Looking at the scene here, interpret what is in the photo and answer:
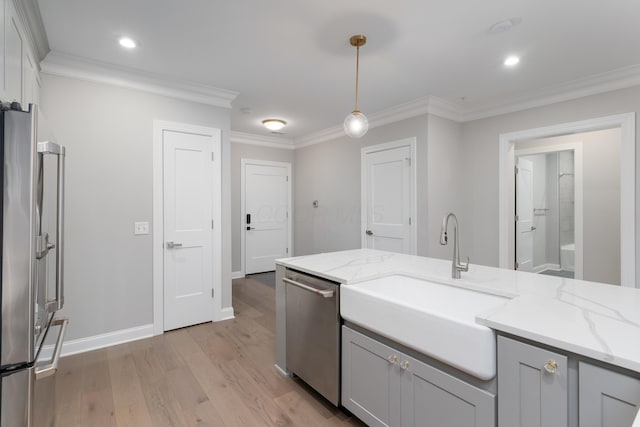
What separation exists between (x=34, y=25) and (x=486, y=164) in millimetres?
4601

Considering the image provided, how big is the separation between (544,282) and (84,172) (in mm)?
3561

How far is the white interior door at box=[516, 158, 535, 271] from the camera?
4.61 m

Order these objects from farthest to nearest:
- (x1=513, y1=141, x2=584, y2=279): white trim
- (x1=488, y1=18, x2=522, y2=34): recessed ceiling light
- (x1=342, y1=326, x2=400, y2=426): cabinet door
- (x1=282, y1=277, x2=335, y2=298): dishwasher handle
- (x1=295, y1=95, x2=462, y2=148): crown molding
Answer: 1. (x1=513, y1=141, x2=584, y2=279): white trim
2. (x1=295, y1=95, x2=462, y2=148): crown molding
3. (x1=488, y1=18, x2=522, y2=34): recessed ceiling light
4. (x1=282, y1=277, x2=335, y2=298): dishwasher handle
5. (x1=342, y1=326, x2=400, y2=426): cabinet door

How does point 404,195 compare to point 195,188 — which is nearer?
point 195,188

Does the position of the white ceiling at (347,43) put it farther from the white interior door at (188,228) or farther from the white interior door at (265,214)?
the white interior door at (265,214)

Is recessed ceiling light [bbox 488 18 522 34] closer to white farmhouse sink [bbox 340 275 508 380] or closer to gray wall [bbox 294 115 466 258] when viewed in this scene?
gray wall [bbox 294 115 466 258]

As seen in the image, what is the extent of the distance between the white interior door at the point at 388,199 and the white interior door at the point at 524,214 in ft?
5.71

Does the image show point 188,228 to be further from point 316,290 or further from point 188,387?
point 316,290

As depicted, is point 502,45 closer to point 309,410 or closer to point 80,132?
point 309,410

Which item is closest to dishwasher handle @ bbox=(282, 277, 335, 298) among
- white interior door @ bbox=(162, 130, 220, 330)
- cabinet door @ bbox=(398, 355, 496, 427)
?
cabinet door @ bbox=(398, 355, 496, 427)

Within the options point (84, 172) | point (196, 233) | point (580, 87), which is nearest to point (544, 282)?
point (580, 87)

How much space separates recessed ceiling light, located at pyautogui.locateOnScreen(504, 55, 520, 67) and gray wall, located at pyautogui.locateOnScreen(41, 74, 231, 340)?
3212 millimetres

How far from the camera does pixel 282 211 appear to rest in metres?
6.17

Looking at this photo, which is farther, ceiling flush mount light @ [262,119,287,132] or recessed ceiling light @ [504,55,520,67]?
ceiling flush mount light @ [262,119,287,132]
